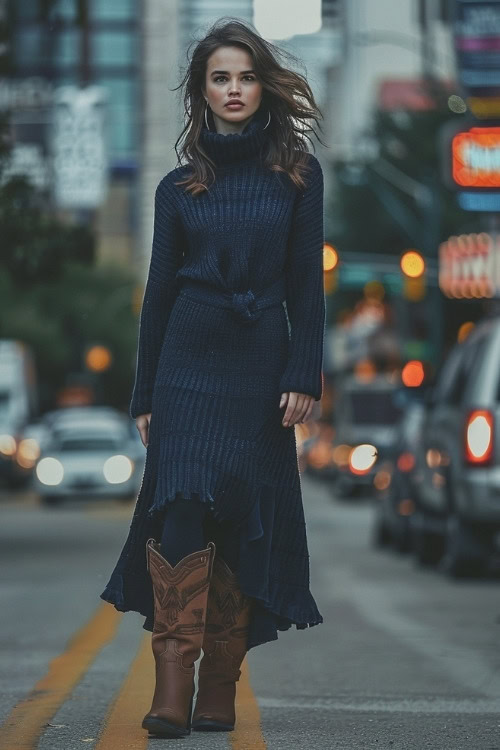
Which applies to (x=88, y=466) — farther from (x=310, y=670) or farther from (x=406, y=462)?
(x=310, y=670)

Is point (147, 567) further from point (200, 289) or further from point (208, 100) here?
point (208, 100)

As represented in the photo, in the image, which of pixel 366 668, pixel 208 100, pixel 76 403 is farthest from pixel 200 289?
pixel 76 403

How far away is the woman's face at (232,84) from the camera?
5.80 meters

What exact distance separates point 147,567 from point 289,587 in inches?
16.6

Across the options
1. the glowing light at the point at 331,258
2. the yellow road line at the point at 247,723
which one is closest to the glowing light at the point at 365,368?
the glowing light at the point at 331,258

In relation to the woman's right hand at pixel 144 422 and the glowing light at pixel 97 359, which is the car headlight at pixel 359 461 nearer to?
the woman's right hand at pixel 144 422

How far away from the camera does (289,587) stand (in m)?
5.82

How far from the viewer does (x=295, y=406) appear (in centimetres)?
573

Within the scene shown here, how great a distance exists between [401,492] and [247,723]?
509 inches

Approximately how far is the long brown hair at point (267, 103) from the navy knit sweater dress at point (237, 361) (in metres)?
0.04

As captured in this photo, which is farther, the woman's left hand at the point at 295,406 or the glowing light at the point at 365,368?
the glowing light at the point at 365,368

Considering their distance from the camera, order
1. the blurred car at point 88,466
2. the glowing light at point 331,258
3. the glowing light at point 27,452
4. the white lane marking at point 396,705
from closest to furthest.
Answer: the white lane marking at point 396,705, the blurred car at point 88,466, the glowing light at point 331,258, the glowing light at point 27,452

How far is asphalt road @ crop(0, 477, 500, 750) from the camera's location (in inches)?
227

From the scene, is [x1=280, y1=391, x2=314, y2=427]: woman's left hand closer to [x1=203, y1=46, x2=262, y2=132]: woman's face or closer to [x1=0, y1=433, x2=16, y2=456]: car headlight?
[x1=203, y1=46, x2=262, y2=132]: woman's face
